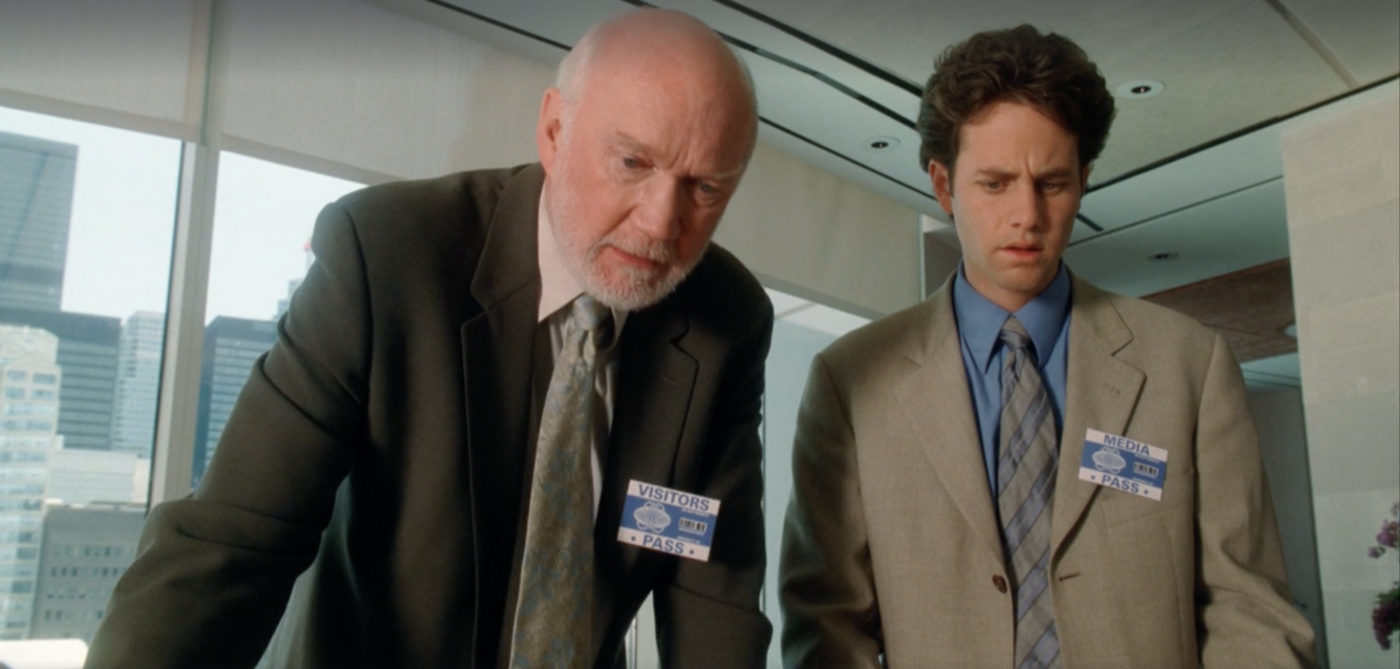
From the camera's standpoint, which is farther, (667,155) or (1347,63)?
(1347,63)

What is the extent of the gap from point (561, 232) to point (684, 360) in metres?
0.24

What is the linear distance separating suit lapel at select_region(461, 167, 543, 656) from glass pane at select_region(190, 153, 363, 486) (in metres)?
2.38

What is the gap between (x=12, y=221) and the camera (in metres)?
3.14

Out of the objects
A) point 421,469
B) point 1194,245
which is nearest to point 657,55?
point 421,469

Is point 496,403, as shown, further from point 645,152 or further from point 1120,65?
point 1120,65

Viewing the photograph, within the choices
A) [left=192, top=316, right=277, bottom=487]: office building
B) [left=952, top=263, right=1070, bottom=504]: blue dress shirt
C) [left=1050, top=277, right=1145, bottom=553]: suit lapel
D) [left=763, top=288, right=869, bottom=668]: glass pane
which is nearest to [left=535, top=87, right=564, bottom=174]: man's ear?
[left=952, top=263, right=1070, bottom=504]: blue dress shirt

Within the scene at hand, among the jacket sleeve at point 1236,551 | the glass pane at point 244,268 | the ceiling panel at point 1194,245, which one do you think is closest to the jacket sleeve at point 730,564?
the jacket sleeve at point 1236,551

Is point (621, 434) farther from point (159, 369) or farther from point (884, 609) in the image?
point (159, 369)

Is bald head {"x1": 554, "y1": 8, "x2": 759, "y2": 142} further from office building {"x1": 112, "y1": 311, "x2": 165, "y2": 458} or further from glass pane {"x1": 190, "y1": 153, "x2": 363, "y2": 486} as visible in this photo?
office building {"x1": 112, "y1": 311, "x2": 165, "y2": 458}

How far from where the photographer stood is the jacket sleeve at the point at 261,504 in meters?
0.97

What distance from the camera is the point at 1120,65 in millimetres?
4035

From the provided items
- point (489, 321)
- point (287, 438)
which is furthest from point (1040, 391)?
point (287, 438)

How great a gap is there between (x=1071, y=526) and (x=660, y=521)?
0.63 m

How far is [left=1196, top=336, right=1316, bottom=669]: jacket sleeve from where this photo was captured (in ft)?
4.71
